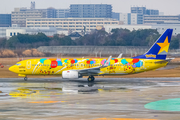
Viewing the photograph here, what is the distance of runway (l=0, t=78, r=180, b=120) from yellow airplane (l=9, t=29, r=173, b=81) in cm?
500

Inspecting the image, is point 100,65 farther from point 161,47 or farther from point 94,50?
point 94,50

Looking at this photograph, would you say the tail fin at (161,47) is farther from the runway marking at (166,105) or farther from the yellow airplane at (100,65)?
the runway marking at (166,105)

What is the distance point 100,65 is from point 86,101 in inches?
746

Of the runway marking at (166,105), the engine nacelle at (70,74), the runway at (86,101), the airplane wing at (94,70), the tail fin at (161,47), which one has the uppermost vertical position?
the tail fin at (161,47)

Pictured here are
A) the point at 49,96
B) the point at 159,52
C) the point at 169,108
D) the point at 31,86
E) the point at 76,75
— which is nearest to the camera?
the point at 169,108

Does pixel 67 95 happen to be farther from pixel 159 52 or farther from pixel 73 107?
pixel 159 52

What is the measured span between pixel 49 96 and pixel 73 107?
712 cm

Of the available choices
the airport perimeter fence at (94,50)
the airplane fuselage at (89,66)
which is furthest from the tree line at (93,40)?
the airplane fuselage at (89,66)

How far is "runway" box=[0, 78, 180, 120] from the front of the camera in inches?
1121

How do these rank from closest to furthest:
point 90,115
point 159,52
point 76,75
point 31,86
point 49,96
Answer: point 90,115 < point 49,96 < point 31,86 < point 76,75 < point 159,52

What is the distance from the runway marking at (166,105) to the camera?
31312 millimetres

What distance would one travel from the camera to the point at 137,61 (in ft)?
175

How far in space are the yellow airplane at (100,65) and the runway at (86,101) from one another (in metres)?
5.00

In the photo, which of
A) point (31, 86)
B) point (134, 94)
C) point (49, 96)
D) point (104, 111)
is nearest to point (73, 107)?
point (104, 111)
